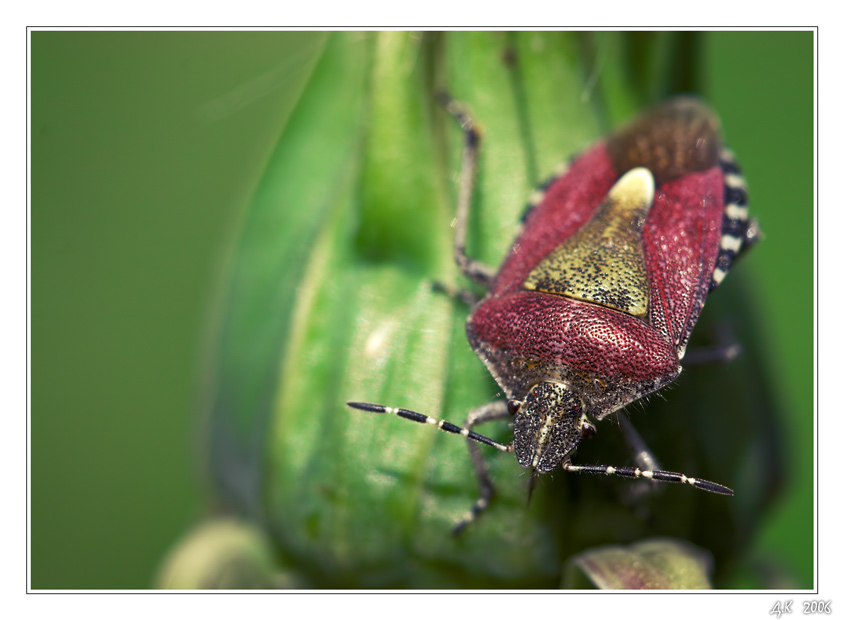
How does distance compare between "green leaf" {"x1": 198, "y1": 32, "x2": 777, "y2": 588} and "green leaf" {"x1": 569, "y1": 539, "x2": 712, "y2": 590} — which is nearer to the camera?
"green leaf" {"x1": 569, "y1": 539, "x2": 712, "y2": 590}

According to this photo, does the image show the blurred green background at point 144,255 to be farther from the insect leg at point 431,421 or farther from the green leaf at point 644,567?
the insect leg at point 431,421

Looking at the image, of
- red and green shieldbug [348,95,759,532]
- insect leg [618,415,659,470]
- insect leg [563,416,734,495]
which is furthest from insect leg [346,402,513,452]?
insect leg [618,415,659,470]

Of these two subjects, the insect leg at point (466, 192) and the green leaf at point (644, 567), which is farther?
the insect leg at point (466, 192)

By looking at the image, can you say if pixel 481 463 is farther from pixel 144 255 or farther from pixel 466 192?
pixel 144 255

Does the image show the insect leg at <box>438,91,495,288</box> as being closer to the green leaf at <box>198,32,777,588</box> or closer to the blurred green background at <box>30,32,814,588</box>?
the green leaf at <box>198,32,777,588</box>

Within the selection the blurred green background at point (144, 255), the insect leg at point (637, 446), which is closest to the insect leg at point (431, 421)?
the insect leg at point (637, 446)
